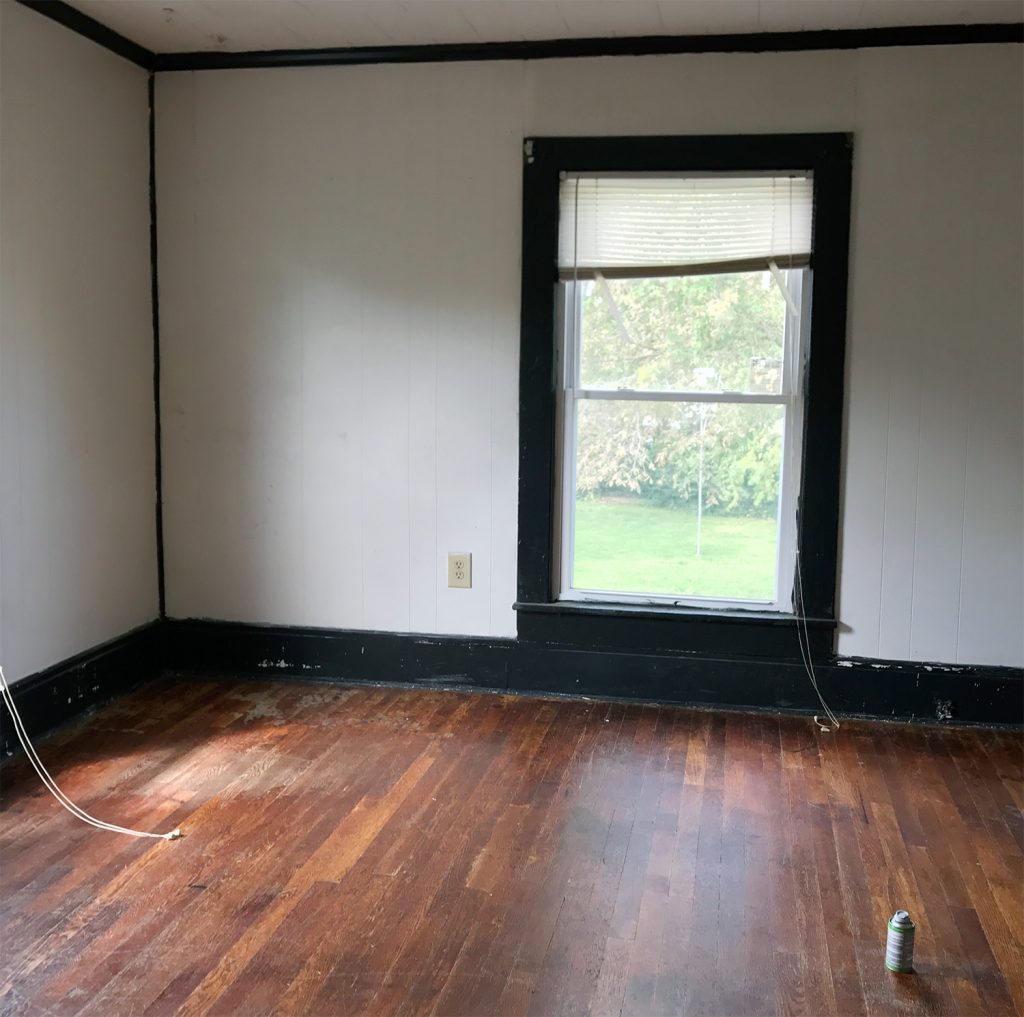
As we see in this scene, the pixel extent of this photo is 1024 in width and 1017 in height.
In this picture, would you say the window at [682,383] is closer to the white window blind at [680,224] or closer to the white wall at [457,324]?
the white window blind at [680,224]

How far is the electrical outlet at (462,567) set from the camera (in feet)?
13.3

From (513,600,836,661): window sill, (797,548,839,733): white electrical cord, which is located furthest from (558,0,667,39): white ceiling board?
(513,600,836,661): window sill

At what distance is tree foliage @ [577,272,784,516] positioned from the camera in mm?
3811

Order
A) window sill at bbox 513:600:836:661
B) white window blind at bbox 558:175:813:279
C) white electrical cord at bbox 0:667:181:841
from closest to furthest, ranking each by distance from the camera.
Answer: white electrical cord at bbox 0:667:181:841 → white window blind at bbox 558:175:813:279 → window sill at bbox 513:600:836:661

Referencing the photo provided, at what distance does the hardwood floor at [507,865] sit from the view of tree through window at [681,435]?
0.59 metres

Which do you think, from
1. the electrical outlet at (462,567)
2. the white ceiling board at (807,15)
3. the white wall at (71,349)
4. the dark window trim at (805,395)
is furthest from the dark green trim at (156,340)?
the white ceiling board at (807,15)

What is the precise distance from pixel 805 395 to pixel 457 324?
1.32 metres

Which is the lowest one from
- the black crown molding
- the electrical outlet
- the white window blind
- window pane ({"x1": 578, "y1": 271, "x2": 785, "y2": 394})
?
the electrical outlet

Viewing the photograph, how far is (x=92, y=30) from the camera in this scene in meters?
3.62

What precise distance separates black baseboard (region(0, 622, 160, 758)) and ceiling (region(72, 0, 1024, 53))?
7.35 feet

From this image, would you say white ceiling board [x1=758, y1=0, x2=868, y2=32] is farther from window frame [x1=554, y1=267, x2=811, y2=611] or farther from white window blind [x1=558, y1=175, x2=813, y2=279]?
window frame [x1=554, y1=267, x2=811, y2=611]

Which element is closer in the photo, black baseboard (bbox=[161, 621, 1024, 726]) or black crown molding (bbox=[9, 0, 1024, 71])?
→ black crown molding (bbox=[9, 0, 1024, 71])

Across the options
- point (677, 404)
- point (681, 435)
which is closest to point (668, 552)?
point (681, 435)

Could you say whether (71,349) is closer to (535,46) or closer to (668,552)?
(535,46)
